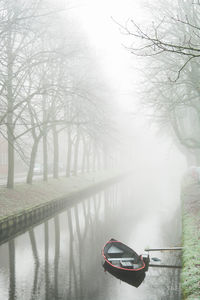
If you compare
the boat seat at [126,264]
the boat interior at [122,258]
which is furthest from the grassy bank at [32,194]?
the boat seat at [126,264]

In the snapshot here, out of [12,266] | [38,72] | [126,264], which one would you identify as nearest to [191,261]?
[126,264]

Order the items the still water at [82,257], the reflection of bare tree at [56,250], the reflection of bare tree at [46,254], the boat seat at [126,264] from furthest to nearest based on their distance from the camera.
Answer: the boat seat at [126,264], the reflection of bare tree at [56,250], the reflection of bare tree at [46,254], the still water at [82,257]

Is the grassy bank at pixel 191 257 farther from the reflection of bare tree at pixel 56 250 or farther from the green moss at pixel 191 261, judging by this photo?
the reflection of bare tree at pixel 56 250

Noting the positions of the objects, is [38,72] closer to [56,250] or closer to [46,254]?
[56,250]

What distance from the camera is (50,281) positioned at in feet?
38.5

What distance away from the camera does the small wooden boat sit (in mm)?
11680

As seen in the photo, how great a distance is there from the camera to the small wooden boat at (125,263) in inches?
460

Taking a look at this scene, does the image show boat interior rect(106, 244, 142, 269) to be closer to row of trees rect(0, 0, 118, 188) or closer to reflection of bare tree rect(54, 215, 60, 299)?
reflection of bare tree rect(54, 215, 60, 299)

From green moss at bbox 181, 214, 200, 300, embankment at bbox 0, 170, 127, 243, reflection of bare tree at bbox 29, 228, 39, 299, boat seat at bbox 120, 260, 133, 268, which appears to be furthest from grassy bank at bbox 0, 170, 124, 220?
green moss at bbox 181, 214, 200, 300

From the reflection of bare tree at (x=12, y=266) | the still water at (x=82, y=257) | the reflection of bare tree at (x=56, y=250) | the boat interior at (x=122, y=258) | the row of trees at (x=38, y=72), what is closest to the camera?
the reflection of bare tree at (x=12, y=266)

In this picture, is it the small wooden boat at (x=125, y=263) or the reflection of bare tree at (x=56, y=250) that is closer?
the reflection of bare tree at (x=56, y=250)

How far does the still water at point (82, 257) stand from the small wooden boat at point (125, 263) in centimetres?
24

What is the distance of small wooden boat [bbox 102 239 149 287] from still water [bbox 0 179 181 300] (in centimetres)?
24

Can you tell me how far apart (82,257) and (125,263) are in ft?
11.0
